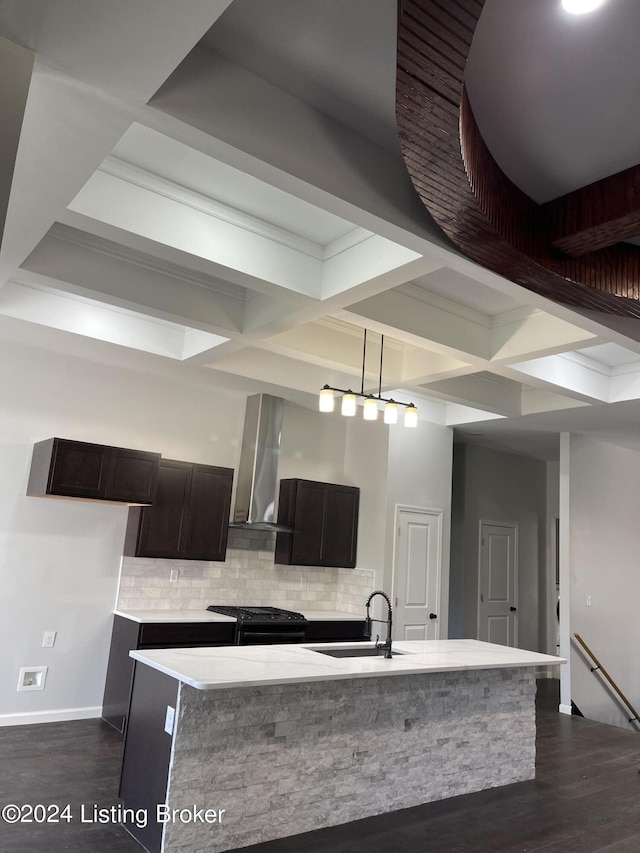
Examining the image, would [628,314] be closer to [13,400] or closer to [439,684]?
[439,684]

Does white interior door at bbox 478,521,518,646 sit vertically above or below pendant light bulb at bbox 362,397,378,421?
below

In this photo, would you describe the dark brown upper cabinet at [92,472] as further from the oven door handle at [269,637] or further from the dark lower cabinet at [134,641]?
the oven door handle at [269,637]

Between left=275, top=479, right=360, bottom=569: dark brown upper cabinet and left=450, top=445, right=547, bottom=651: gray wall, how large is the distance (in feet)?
7.52

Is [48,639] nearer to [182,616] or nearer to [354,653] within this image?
[182,616]

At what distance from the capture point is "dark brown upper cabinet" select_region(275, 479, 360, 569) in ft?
20.2

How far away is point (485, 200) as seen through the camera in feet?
8.75

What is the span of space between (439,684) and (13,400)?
3.90 m

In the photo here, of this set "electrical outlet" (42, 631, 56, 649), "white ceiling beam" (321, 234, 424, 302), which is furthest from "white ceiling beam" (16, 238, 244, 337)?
"electrical outlet" (42, 631, 56, 649)

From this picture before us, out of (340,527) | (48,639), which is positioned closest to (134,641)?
(48,639)

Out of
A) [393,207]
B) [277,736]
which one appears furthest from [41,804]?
[393,207]

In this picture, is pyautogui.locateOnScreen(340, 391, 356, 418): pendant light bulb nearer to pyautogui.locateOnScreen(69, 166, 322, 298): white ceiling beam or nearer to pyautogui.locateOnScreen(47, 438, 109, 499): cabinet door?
pyautogui.locateOnScreen(69, 166, 322, 298): white ceiling beam

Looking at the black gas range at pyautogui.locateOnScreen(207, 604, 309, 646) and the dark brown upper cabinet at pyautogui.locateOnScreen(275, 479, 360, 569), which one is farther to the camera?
the dark brown upper cabinet at pyautogui.locateOnScreen(275, 479, 360, 569)

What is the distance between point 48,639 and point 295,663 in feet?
8.61

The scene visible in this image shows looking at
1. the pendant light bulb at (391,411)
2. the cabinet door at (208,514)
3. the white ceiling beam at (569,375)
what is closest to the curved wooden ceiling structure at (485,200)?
the white ceiling beam at (569,375)
